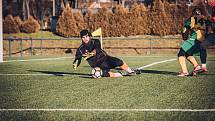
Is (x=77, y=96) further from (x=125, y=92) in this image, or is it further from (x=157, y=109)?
(x=157, y=109)

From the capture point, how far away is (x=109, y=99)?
7.24m

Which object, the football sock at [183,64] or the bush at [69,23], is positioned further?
the bush at [69,23]

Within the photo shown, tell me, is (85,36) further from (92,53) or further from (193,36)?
(193,36)

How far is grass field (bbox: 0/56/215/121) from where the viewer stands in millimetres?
5777

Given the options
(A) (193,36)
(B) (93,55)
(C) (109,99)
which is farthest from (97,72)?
(C) (109,99)

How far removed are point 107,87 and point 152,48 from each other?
21.6 meters

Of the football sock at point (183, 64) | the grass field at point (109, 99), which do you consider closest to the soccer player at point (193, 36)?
the football sock at point (183, 64)

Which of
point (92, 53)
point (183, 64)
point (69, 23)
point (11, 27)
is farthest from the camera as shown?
point (11, 27)

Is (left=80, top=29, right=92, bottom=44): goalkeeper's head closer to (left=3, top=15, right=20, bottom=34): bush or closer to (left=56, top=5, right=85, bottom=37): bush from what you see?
(left=56, top=5, right=85, bottom=37): bush

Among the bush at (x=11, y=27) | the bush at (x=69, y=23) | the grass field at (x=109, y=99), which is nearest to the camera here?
the grass field at (x=109, y=99)

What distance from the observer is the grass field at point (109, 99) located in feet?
19.0

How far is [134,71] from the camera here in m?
11.8

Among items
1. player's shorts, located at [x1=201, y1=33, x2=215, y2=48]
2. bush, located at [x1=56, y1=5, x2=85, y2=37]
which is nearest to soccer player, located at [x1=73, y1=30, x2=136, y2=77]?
player's shorts, located at [x1=201, y1=33, x2=215, y2=48]

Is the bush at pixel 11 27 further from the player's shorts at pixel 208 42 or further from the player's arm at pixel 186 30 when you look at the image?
the player's arm at pixel 186 30
